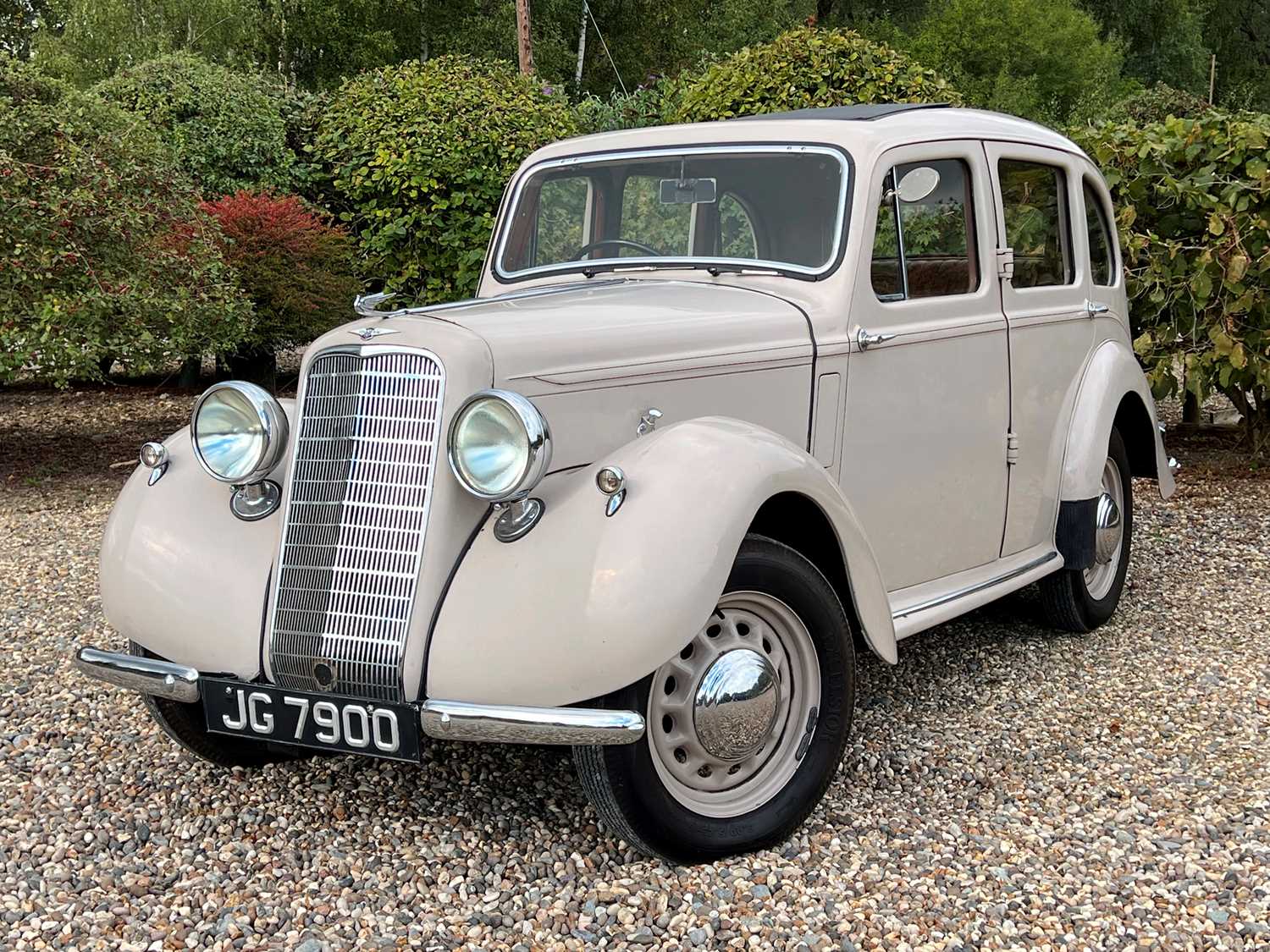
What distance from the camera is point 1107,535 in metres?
5.01

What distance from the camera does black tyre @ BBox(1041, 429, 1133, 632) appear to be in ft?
16.1

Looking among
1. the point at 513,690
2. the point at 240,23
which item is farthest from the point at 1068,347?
the point at 240,23

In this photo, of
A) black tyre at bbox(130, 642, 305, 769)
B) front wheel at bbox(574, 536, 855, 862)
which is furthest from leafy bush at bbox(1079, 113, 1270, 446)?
black tyre at bbox(130, 642, 305, 769)

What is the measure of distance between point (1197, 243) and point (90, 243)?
6.56m

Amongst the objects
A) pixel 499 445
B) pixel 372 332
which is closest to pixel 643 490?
pixel 499 445

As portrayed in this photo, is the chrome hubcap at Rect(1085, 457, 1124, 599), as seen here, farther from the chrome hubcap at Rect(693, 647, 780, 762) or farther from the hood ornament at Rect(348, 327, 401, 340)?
the hood ornament at Rect(348, 327, 401, 340)

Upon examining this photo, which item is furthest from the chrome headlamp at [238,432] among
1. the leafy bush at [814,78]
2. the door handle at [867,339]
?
the leafy bush at [814,78]

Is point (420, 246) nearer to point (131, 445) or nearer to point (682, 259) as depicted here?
point (131, 445)

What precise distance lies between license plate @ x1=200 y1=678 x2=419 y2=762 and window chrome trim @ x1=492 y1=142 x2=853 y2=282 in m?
1.86

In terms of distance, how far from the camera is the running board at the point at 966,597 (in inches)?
152

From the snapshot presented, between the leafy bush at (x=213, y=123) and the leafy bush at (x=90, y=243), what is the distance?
256 cm

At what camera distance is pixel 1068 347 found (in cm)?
475

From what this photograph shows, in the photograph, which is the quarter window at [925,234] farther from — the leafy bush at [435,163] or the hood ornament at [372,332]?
the leafy bush at [435,163]

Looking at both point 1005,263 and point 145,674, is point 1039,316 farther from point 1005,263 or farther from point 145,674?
point 145,674
